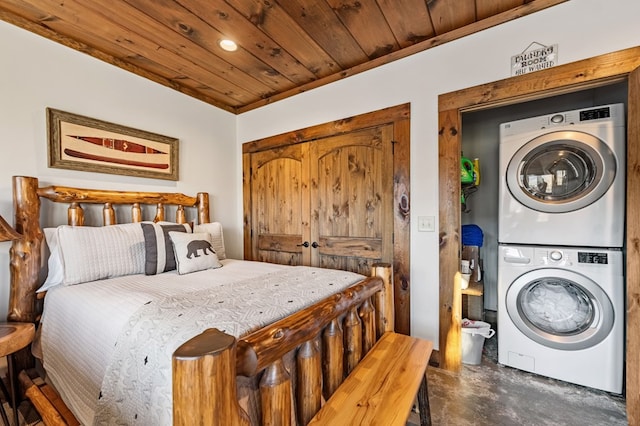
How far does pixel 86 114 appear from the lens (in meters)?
2.16

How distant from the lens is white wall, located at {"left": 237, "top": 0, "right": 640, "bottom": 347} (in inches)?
63.2

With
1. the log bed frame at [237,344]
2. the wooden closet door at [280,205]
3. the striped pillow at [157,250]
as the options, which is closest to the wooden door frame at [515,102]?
the log bed frame at [237,344]

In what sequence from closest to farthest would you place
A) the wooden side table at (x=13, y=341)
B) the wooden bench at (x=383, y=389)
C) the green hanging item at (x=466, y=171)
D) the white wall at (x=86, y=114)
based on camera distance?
the wooden bench at (x=383, y=389) < the wooden side table at (x=13, y=341) < the white wall at (x=86, y=114) < the green hanging item at (x=466, y=171)

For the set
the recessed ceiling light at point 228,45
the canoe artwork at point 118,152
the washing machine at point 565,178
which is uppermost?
the recessed ceiling light at point 228,45

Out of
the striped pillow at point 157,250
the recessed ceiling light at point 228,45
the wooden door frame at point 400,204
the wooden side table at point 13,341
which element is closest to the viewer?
the wooden side table at point 13,341

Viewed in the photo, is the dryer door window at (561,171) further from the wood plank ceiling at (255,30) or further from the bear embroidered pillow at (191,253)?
the bear embroidered pillow at (191,253)

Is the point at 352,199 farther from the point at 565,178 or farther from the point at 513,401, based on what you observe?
the point at 513,401

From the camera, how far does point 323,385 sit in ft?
3.79

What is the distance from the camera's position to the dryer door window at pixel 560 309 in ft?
5.76

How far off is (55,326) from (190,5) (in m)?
2.04

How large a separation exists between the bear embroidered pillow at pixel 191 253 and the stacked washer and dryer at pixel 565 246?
224 centimetres

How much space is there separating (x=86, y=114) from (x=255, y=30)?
4.88 ft

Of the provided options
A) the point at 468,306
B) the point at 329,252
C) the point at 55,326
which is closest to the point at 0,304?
the point at 55,326

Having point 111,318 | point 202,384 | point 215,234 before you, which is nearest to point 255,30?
point 215,234
